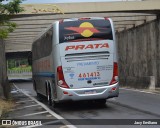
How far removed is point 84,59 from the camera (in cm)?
1598

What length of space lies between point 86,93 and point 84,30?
2370 millimetres

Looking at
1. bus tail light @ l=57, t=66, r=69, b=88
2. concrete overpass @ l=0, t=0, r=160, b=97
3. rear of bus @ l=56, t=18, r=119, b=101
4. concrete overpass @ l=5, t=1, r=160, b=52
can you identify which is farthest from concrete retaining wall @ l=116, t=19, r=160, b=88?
bus tail light @ l=57, t=66, r=69, b=88

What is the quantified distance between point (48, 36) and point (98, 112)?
3.97 metres

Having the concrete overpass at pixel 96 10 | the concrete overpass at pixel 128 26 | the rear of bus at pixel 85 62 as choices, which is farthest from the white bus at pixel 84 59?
the concrete overpass at pixel 96 10

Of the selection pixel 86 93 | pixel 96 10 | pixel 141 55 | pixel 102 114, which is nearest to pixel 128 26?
pixel 141 55

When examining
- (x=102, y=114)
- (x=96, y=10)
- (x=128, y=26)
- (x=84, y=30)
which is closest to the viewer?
(x=102, y=114)

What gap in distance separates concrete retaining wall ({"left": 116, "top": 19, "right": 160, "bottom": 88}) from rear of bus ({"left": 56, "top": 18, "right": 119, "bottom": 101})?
11283 millimetres

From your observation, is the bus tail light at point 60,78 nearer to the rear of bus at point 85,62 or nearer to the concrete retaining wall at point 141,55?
the rear of bus at point 85,62

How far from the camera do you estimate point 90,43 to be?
52.5 ft

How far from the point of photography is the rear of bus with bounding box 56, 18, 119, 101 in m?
15.9

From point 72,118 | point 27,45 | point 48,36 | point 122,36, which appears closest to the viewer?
point 72,118

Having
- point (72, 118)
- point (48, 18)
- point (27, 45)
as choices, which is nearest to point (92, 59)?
point (72, 118)

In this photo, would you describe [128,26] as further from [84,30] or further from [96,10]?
[84,30]

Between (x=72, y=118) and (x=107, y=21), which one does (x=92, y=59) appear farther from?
(x=72, y=118)
